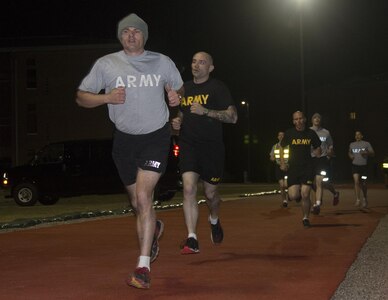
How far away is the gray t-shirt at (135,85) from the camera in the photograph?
5.96m

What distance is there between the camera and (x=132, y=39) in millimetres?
6031

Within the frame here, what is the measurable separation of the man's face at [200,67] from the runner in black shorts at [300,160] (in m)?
3.65

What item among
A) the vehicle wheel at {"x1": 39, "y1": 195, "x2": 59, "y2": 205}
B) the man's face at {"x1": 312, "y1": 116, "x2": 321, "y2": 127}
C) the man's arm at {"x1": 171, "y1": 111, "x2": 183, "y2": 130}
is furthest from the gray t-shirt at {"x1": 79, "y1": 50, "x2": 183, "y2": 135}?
the vehicle wheel at {"x1": 39, "y1": 195, "x2": 59, "y2": 205}

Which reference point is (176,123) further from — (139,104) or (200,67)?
(139,104)

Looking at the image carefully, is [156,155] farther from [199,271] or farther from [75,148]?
[75,148]

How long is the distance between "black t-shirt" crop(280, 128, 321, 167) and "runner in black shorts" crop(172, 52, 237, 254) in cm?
343

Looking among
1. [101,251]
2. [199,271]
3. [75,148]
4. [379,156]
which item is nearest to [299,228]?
[101,251]

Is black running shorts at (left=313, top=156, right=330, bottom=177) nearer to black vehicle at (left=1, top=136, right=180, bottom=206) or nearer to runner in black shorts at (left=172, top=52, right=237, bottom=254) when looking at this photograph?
runner in black shorts at (left=172, top=52, right=237, bottom=254)

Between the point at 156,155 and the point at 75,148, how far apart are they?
16121 millimetres

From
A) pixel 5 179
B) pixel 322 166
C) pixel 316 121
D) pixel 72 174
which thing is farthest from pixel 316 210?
pixel 5 179

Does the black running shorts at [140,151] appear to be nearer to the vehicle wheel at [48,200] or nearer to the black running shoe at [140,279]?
the black running shoe at [140,279]

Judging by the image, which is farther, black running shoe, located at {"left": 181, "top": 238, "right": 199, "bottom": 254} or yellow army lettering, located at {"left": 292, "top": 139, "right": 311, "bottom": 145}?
yellow army lettering, located at {"left": 292, "top": 139, "right": 311, "bottom": 145}

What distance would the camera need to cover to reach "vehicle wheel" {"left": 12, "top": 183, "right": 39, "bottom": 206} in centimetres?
2173

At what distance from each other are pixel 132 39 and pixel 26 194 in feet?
54.1
